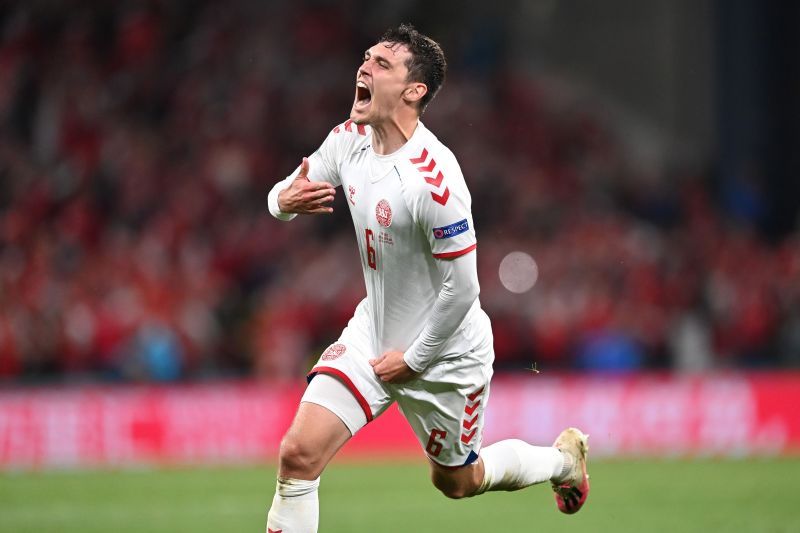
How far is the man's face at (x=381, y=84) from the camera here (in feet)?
18.8

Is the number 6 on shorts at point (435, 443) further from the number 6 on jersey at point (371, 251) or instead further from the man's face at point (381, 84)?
the man's face at point (381, 84)

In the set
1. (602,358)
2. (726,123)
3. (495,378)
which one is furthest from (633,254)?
(726,123)

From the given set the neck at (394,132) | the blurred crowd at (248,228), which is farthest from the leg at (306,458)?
the blurred crowd at (248,228)

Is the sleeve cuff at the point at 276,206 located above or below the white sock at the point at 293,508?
above

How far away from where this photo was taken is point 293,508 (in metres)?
5.60

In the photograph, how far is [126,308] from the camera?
12.8 metres

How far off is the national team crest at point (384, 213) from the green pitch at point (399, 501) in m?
3.27

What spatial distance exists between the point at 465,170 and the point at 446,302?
10.7m

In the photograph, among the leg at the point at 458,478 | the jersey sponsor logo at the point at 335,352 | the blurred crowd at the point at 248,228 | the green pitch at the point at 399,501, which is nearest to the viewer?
the jersey sponsor logo at the point at 335,352

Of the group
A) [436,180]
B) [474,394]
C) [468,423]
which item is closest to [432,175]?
[436,180]

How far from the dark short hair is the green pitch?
141 inches

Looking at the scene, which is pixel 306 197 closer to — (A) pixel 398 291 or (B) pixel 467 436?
(A) pixel 398 291

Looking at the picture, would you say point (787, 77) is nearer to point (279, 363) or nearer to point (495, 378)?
point (495, 378)

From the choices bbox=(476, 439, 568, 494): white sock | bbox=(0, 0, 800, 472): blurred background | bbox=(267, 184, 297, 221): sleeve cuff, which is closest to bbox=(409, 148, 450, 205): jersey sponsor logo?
bbox=(267, 184, 297, 221): sleeve cuff
